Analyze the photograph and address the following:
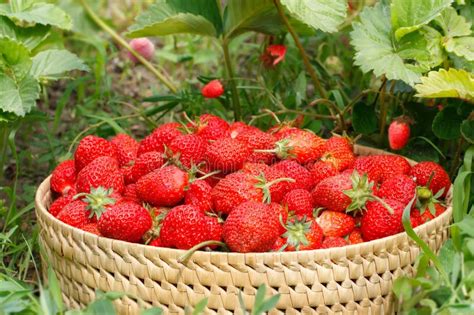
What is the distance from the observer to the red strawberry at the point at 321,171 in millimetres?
1683

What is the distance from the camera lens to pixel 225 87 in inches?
90.4

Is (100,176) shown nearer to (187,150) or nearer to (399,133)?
(187,150)

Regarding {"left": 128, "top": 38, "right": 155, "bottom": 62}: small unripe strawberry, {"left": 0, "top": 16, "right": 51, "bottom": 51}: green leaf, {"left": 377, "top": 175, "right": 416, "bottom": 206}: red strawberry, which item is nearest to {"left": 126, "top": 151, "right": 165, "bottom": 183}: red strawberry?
{"left": 377, "top": 175, "right": 416, "bottom": 206}: red strawberry

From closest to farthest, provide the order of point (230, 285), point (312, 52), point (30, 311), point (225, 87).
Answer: point (30, 311) < point (230, 285) < point (225, 87) < point (312, 52)

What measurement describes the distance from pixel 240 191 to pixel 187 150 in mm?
171

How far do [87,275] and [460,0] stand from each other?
0.96 meters

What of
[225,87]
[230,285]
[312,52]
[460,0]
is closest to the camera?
[230,285]

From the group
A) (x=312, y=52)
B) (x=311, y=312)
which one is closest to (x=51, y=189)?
(x=311, y=312)

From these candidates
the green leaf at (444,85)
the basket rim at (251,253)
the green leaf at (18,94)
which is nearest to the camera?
the basket rim at (251,253)

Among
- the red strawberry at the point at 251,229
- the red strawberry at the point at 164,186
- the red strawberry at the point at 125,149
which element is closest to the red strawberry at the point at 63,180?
the red strawberry at the point at 125,149

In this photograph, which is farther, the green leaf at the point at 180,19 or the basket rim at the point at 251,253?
the green leaf at the point at 180,19

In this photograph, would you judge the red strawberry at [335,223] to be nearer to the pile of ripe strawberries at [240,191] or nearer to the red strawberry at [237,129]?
the pile of ripe strawberries at [240,191]

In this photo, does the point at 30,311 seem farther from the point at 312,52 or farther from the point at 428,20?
the point at 312,52

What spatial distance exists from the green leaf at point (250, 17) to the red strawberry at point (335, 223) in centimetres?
64
